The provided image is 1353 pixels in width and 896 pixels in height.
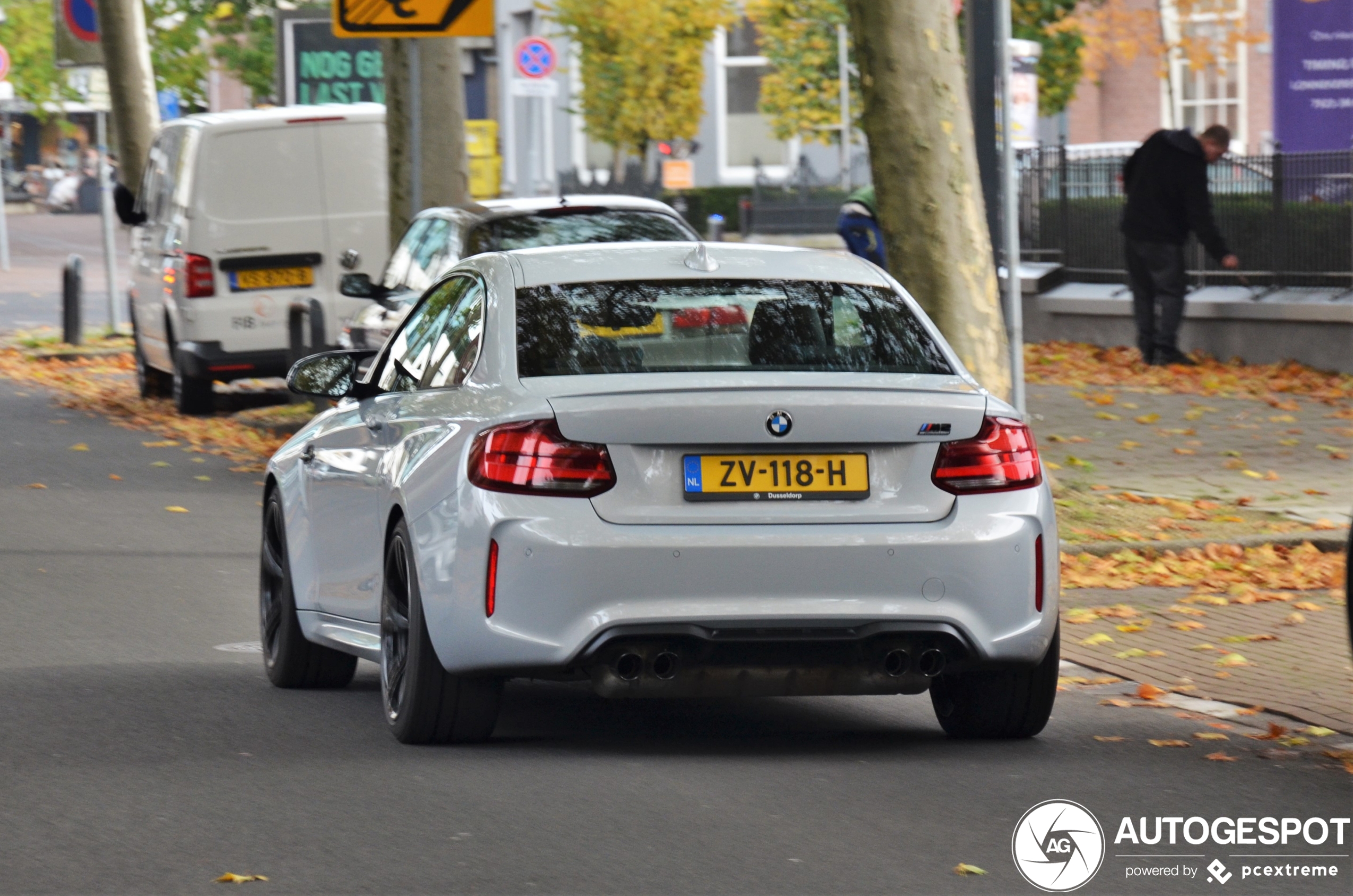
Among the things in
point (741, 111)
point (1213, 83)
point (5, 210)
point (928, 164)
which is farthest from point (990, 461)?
point (5, 210)

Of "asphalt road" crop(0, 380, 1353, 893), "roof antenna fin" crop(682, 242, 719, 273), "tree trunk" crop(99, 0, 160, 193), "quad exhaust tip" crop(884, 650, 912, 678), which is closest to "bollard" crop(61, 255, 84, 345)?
"tree trunk" crop(99, 0, 160, 193)

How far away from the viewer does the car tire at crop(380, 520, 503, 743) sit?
682cm

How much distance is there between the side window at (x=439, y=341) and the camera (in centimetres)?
721

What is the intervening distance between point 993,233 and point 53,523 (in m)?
5.64

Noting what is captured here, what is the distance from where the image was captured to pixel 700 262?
7.32 meters

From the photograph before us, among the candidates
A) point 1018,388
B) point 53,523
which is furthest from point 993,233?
point 53,523

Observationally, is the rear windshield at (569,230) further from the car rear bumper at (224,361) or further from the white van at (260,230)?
the car rear bumper at (224,361)

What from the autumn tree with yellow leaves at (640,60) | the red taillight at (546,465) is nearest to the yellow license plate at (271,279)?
the red taillight at (546,465)

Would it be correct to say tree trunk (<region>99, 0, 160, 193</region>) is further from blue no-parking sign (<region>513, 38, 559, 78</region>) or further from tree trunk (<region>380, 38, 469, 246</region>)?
tree trunk (<region>380, 38, 469, 246</region>)

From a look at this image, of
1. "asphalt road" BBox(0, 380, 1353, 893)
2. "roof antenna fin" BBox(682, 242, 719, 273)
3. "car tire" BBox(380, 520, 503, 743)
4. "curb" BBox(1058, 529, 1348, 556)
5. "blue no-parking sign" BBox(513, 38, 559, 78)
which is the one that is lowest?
"curb" BBox(1058, 529, 1348, 556)

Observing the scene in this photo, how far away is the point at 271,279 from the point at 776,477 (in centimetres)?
1208

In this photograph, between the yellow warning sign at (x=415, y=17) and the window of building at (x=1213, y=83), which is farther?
the window of building at (x=1213, y=83)

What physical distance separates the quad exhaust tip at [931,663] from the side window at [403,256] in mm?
8150

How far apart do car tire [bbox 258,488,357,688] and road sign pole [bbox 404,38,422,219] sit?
6.93 meters
